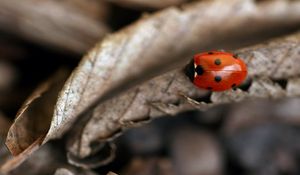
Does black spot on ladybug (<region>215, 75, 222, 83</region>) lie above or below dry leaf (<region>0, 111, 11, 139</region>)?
below

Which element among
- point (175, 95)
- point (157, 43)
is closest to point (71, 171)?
point (175, 95)

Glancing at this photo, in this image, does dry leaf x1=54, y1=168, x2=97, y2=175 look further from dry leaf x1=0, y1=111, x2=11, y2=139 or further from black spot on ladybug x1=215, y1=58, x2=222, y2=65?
black spot on ladybug x1=215, y1=58, x2=222, y2=65

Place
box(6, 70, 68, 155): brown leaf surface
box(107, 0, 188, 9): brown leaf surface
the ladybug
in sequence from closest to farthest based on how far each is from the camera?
box(6, 70, 68, 155): brown leaf surface → the ladybug → box(107, 0, 188, 9): brown leaf surface

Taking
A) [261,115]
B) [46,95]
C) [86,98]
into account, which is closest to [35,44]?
[46,95]

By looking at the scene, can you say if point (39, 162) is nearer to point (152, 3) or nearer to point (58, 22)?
point (58, 22)

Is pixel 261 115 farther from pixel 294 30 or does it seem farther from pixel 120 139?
pixel 120 139

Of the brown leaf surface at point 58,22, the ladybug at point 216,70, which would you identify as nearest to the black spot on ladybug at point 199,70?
the ladybug at point 216,70

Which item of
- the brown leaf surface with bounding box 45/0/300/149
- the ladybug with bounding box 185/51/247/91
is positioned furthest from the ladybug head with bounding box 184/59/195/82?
the brown leaf surface with bounding box 45/0/300/149
